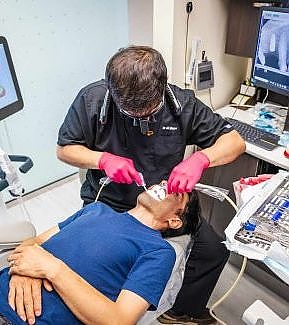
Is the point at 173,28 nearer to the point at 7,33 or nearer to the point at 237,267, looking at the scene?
the point at 7,33

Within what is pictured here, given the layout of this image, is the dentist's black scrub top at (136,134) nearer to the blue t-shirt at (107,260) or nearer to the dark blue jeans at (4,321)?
the blue t-shirt at (107,260)

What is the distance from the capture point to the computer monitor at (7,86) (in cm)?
161

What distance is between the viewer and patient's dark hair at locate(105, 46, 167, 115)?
3.95 feet

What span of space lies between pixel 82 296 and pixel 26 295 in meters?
0.18

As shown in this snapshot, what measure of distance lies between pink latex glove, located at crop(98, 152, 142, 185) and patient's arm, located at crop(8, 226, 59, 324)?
46cm

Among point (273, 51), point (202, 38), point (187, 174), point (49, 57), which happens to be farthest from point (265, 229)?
point (49, 57)

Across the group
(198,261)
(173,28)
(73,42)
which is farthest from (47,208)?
(173,28)

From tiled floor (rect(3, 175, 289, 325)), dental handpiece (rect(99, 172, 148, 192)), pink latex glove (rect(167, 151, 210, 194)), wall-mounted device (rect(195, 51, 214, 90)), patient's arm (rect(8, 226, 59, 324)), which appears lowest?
tiled floor (rect(3, 175, 289, 325))

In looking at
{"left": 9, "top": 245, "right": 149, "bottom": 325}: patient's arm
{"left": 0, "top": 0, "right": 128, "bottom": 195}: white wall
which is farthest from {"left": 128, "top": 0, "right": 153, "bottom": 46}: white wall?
{"left": 9, "top": 245, "right": 149, "bottom": 325}: patient's arm

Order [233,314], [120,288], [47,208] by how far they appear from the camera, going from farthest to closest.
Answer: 1. [47,208]
2. [233,314]
3. [120,288]

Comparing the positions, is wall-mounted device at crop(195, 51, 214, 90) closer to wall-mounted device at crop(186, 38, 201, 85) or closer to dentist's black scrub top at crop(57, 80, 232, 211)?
wall-mounted device at crop(186, 38, 201, 85)

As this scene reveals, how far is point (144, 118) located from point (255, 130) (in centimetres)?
77

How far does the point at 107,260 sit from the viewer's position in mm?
1125

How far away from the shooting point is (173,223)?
1.31 m
